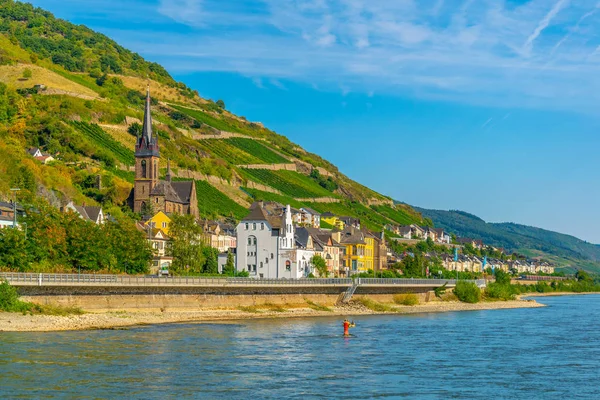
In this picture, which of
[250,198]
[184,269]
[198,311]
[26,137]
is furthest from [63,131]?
[198,311]

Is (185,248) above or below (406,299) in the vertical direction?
above

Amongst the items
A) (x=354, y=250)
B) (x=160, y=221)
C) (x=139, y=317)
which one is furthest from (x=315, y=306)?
(x=354, y=250)

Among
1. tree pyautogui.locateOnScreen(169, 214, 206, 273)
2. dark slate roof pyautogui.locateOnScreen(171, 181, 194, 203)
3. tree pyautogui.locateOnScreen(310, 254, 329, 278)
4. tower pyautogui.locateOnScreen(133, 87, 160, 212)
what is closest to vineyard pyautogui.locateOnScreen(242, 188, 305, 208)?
dark slate roof pyautogui.locateOnScreen(171, 181, 194, 203)

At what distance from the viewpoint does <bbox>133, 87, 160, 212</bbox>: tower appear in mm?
138750

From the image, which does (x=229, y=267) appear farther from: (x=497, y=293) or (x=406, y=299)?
(x=497, y=293)

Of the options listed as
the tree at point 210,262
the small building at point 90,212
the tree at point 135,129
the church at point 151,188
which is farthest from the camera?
the tree at point 135,129

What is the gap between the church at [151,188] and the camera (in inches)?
5448

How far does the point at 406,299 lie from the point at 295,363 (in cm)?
5381

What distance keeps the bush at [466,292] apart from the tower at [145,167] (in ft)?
165

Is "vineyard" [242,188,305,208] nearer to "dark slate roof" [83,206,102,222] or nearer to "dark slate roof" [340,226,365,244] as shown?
"dark slate roof" [340,226,365,244]

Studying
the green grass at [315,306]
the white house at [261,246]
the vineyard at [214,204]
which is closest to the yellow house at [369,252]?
the vineyard at [214,204]

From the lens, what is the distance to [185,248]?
320ft

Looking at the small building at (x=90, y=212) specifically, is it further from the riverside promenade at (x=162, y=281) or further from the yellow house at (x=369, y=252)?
the yellow house at (x=369, y=252)

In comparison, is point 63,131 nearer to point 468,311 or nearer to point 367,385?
point 468,311
